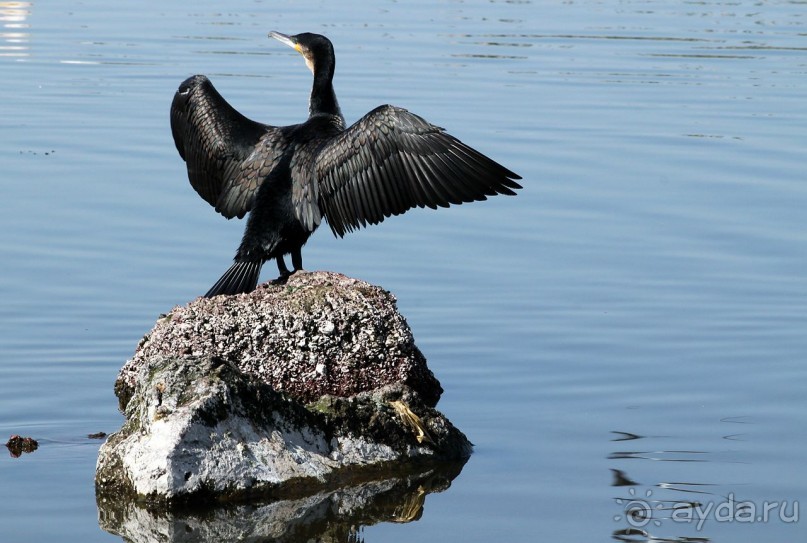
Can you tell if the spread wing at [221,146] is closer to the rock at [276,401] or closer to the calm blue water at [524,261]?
the calm blue water at [524,261]

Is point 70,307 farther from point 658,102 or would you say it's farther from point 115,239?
point 658,102

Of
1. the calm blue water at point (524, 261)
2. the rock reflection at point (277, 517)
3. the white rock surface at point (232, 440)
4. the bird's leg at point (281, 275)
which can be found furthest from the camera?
the bird's leg at point (281, 275)

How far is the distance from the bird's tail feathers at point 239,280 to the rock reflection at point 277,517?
1433 millimetres

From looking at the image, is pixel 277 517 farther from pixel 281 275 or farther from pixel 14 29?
pixel 14 29

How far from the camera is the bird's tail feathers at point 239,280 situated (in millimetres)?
6363

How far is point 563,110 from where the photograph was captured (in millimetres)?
13203

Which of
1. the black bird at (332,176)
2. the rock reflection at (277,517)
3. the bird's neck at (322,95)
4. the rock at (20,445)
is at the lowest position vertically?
the rock at (20,445)

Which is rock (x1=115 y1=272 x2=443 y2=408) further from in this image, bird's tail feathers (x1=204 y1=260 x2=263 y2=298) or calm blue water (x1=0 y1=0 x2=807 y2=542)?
calm blue water (x1=0 y1=0 x2=807 y2=542)

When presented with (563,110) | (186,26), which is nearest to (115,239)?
(563,110)

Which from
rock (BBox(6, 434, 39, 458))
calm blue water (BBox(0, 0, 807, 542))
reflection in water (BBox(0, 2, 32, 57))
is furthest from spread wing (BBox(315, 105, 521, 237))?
reflection in water (BBox(0, 2, 32, 57))

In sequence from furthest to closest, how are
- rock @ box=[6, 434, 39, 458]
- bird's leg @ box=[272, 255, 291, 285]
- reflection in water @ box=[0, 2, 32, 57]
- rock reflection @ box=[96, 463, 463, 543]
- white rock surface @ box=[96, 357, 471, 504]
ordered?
reflection in water @ box=[0, 2, 32, 57] → bird's leg @ box=[272, 255, 291, 285] → rock @ box=[6, 434, 39, 458] → white rock surface @ box=[96, 357, 471, 504] → rock reflection @ box=[96, 463, 463, 543]

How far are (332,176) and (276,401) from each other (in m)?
1.64

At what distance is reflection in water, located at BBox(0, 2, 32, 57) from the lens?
55.0 ft

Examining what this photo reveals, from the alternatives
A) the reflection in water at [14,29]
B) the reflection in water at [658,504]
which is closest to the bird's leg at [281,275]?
the reflection in water at [658,504]
